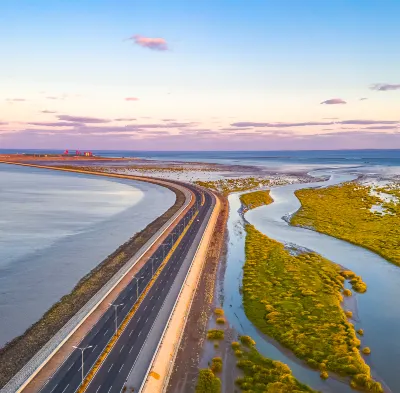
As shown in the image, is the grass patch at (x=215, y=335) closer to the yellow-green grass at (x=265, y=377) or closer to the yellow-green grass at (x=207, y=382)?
the yellow-green grass at (x=265, y=377)

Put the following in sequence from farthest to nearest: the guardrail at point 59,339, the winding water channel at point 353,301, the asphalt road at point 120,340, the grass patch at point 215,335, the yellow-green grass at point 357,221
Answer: the yellow-green grass at point 357,221 → the grass patch at point 215,335 → the winding water channel at point 353,301 → the guardrail at point 59,339 → the asphalt road at point 120,340

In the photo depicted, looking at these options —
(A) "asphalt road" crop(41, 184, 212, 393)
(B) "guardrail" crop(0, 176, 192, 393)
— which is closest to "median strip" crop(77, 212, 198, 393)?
(A) "asphalt road" crop(41, 184, 212, 393)

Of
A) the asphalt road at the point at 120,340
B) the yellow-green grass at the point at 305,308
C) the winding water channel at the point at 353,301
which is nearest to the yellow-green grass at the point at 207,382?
the asphalt road at the point at 120,340

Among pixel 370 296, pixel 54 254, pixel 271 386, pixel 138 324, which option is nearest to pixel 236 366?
pixel 271 386

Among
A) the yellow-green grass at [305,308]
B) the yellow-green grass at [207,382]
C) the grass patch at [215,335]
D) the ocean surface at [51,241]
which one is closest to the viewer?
the yellow-green grass at [207,382]

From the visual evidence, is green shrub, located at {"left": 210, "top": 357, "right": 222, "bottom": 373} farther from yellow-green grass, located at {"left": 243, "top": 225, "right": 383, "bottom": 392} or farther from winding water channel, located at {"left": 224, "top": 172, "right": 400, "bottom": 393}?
yellow-green grass, located at {"left": 243, "top": 225, "right": 383, "bottom": 392}

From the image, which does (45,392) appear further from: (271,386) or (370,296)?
(370,296)

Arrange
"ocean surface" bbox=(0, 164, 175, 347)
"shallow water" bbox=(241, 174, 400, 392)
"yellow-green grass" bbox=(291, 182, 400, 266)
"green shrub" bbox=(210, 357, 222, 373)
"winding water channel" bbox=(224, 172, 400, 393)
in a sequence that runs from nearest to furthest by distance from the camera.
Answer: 1. "green shrub" bbox=(210, 357, 222, 373)
2. "winding water channel" bbox=(224, 172, 400, 393)
3. "shallow water" bbox=(241, 174, 400, 392)
4. "ocean surface" bbox=(0, 164, 175, 347)
5. "yellow-green grass" bbox=(291, 182, 400, 266)
